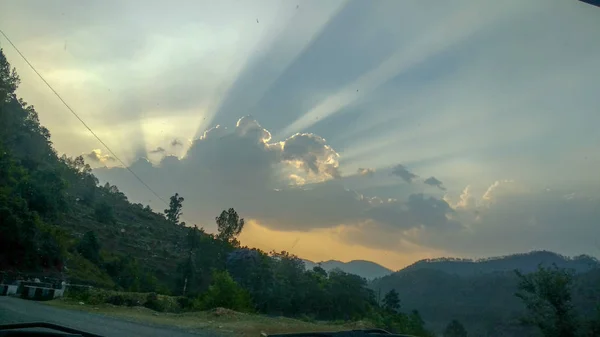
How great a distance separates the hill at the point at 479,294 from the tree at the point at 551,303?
282cm

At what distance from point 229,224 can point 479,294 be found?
70.4 meters

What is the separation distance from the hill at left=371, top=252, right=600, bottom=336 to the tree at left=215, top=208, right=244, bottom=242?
38703 mm

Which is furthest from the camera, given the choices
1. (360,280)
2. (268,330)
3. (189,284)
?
(189,284)

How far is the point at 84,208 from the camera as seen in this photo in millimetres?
118000

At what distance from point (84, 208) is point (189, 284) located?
5406cm

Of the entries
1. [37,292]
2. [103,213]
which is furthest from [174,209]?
[37,292]

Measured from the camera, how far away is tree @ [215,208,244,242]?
112m

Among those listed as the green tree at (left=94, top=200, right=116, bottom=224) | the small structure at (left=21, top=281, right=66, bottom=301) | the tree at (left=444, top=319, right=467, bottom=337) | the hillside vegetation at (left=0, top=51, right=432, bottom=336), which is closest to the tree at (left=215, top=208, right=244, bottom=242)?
the hillside vegetation at (left=0, top=51, right=432, bottom=336)

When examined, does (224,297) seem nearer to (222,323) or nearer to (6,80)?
(222,323)

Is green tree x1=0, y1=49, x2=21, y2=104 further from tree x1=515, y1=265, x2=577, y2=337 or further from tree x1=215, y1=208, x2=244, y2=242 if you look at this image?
tree x1=515, y1=265, x2=577, y2=337

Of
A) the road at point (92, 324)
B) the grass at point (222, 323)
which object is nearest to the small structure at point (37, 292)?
the grass at point (222, 323)

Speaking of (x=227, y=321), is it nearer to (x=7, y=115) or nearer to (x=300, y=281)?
(x=300, y=281)

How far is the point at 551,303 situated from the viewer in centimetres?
3419

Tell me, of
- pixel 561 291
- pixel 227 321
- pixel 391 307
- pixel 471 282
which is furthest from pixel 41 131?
pixel 471 282
